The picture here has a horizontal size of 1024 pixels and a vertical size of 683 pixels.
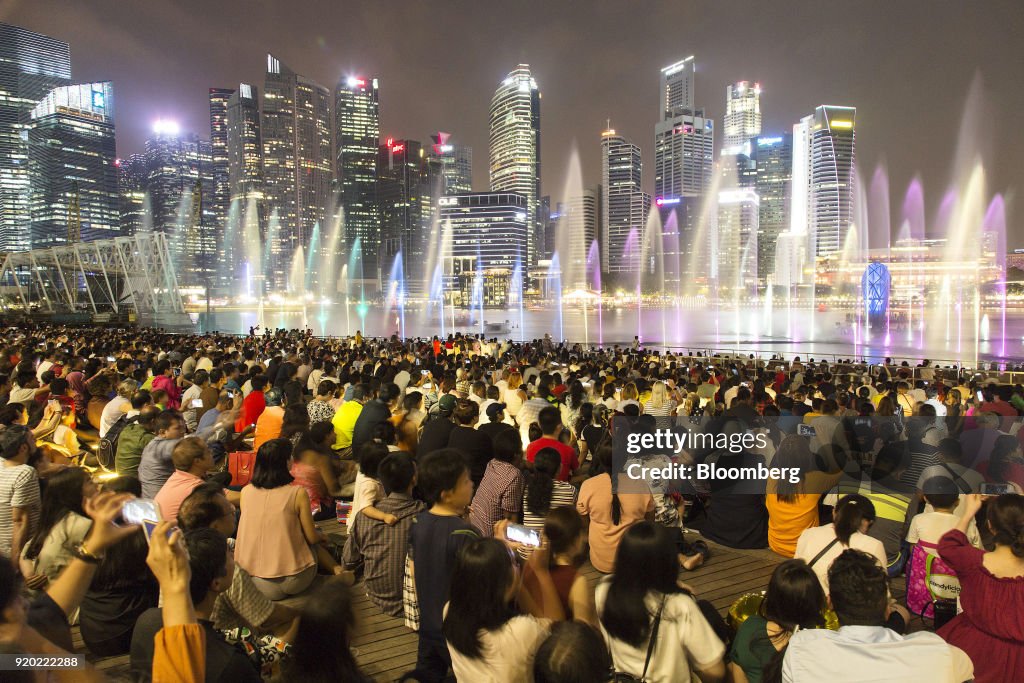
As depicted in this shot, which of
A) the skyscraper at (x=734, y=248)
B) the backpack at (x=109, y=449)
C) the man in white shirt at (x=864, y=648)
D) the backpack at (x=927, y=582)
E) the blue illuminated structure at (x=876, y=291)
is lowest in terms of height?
the backpack at (x=927, y=582)

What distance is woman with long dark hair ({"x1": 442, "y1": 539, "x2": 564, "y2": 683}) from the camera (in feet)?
9.38

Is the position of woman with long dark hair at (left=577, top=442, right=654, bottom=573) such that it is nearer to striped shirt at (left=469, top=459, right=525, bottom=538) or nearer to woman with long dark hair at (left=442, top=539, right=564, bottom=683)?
striped shirt at (left=469, top=459, right=525, bottom=538)

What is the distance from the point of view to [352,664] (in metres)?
2.27

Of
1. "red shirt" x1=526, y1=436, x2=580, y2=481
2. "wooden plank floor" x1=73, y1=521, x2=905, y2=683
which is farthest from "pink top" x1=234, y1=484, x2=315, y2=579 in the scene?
"red shirt" x1=526, y1=436, x2=580, y2=481

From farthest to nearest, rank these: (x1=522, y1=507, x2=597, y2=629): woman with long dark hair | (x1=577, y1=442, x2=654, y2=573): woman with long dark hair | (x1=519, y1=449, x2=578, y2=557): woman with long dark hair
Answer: (x1=577, y1=442, x2=654, y2=573): woman with long dark hair
(x1=519, y1=449, x2=578, y2=557): woman with long dark hair
(x1=522, y1=507, x2=597, y2=629): woman with long dark hair

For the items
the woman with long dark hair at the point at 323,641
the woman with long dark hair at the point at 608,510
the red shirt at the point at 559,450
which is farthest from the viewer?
the red shirt at the point at 559,450

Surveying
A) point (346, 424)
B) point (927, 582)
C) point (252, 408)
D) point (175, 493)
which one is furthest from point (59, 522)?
point (252, 408)

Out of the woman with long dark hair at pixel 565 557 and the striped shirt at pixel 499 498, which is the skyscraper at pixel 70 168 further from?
the woman with long dark hair at pixel 565 557

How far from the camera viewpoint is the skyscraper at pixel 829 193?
8775cm

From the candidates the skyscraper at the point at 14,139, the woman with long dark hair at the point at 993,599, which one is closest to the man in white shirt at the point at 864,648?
the woman with long dark hair at the point at 993,599

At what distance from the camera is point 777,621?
3.14m

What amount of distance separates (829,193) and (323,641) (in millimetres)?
105985

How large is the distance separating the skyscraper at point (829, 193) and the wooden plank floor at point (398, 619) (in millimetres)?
91709

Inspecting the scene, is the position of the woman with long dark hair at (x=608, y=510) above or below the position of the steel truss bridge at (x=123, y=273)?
below
